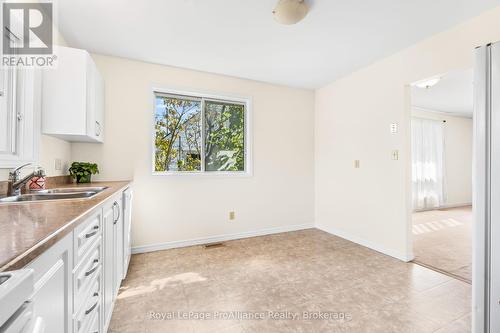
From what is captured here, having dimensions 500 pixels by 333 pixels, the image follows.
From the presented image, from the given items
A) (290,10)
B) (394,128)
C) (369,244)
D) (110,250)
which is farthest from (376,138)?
(110,250)

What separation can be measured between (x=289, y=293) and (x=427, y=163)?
5.31m

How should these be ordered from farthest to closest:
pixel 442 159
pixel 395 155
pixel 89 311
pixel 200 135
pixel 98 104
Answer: pixel 442 159 → pixel 200 135 → pixel 395 155 → pixel 98 104 → pixel 89 311

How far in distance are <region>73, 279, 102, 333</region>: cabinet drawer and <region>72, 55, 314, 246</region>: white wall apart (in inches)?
69.8

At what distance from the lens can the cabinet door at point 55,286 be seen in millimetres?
607

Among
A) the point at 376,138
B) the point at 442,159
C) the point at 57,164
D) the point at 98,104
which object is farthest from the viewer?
the point at 442,159

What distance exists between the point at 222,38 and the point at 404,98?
2.16 metres

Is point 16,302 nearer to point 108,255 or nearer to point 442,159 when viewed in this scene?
point 108,255

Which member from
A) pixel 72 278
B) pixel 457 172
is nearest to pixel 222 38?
pixel 72 278

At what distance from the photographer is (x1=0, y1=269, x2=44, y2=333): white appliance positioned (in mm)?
394

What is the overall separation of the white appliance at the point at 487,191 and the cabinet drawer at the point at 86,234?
1818 millimetres

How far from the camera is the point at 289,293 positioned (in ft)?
6.48

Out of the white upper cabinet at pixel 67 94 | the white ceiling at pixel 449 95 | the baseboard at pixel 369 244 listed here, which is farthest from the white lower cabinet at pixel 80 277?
the white ceiling at pixel 449 95

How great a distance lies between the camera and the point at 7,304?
0.40 m

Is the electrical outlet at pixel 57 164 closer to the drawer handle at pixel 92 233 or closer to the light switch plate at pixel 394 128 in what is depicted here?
the drawer handle at pixel 92 233
